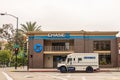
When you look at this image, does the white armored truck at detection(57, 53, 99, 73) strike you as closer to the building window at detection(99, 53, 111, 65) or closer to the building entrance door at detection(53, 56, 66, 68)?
the building window at detection(99, 53, 111, 65)

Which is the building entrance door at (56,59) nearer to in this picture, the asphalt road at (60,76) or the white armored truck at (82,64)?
the white armored truck at (82,64)

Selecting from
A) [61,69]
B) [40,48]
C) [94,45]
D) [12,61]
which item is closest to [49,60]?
[40,48]

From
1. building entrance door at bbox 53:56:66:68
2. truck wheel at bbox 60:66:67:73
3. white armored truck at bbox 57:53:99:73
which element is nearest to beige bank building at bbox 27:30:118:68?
building entrance door at bbox 53:56:66:68

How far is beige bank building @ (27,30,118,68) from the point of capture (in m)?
56.0

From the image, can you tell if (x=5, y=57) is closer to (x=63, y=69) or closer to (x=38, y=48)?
(x=38, y=48)

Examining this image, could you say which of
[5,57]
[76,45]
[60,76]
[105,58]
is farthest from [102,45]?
[5,57]

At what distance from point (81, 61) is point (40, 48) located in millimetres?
14397

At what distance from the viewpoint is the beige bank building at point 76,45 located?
56.0 meters

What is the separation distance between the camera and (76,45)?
56.6 m

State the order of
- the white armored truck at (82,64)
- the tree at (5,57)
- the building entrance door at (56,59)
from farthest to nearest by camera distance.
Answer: the tree at (5,57), the building entrance door at (56,59), the white armored truck at (82,64)

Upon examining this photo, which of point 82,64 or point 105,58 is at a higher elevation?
point 105,58

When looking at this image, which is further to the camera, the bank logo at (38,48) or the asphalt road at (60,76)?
the bank logo at (38,48)

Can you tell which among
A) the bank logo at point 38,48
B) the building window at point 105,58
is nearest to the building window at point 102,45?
the building window at point 105,58

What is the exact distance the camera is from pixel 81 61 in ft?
143
